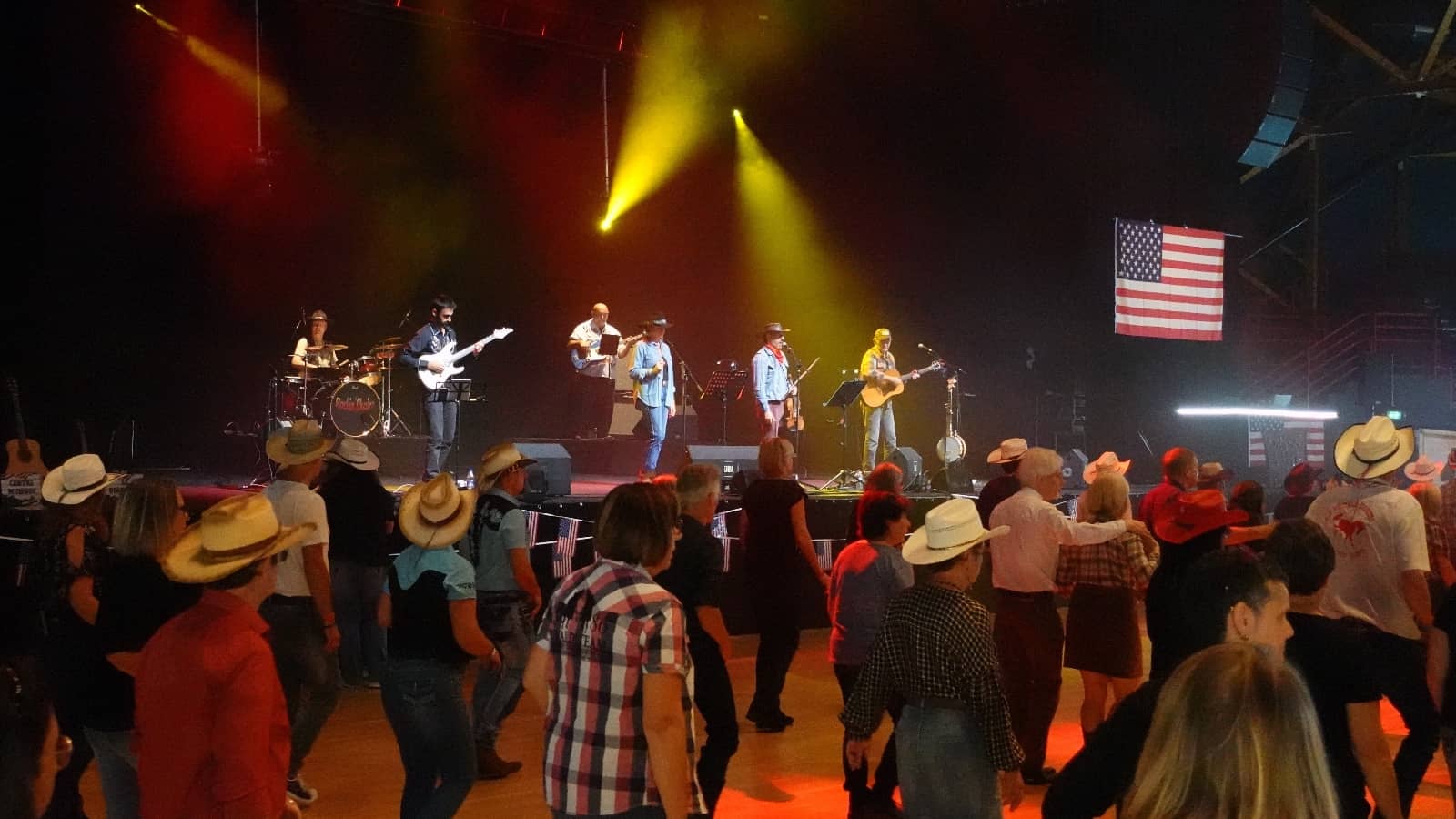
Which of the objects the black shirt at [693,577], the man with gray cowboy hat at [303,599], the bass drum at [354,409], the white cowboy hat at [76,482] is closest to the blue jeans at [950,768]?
the black shirt at [693,577]

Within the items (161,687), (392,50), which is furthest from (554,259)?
(161,687)

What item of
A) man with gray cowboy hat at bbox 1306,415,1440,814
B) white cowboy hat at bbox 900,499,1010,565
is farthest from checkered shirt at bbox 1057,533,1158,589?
white cowboy hat at bbox 900,499,1010,565

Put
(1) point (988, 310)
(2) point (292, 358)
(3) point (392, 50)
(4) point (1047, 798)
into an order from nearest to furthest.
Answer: (4) point (1047, 798) < (2) point (292, 358) < (3) point (392, 50) < (1) point (988, 310)

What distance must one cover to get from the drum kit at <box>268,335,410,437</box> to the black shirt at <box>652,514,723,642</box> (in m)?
8.54

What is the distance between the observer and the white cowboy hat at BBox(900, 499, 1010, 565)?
3723 millimetres

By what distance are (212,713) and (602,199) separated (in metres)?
13.0

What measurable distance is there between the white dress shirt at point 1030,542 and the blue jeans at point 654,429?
7202 mm

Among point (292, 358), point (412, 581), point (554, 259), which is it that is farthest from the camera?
A: point (554, 259)

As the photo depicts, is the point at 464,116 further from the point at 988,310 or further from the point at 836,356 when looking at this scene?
the point at 988,310

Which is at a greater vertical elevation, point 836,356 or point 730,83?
point 730,83

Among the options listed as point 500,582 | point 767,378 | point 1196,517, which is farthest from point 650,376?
point 1196,517

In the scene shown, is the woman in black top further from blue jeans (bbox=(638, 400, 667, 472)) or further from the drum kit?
the drum kit

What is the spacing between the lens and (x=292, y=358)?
12.9 m

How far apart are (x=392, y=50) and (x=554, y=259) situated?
10.3 ft
